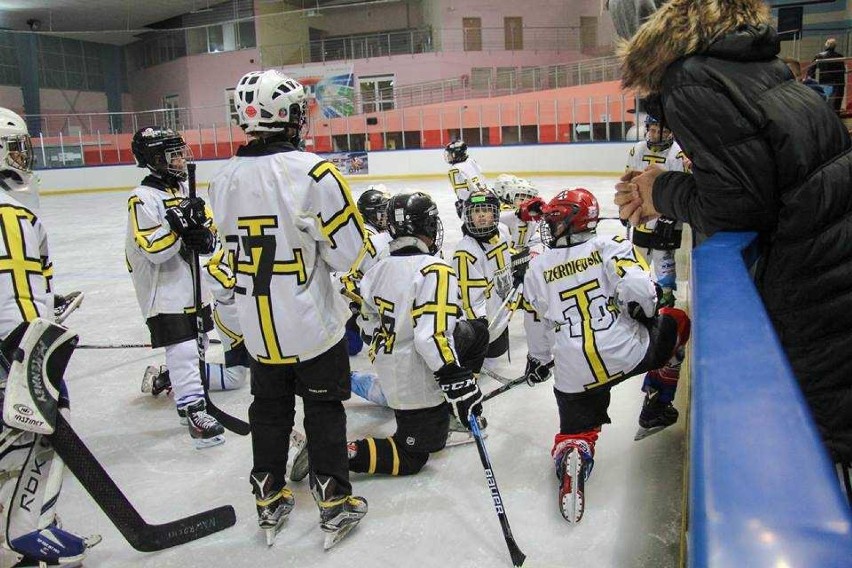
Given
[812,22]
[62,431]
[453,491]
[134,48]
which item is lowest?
[453,491]

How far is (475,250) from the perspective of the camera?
3.59m

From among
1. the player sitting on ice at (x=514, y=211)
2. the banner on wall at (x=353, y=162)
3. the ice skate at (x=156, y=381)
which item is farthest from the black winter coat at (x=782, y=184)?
the banner on wall at (x=353, y=162)

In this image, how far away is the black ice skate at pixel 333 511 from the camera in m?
2.12

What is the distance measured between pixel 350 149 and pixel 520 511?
50.3 ft

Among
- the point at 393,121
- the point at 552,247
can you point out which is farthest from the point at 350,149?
the point at 552,247

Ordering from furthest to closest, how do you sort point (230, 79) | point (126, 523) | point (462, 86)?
point (230, 79), point (462, 86), point (126, 523)

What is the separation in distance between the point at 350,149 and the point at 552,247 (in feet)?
48.7

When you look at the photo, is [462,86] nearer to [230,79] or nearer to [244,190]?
[230,79]

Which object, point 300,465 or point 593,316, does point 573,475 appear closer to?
point 593,316

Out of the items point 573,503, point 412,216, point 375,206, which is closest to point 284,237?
point 412,216

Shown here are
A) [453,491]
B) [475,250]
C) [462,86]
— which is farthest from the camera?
[462,86]

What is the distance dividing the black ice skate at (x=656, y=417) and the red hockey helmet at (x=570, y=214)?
0.73 m

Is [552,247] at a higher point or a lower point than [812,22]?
lower

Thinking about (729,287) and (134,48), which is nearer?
(729,287)
